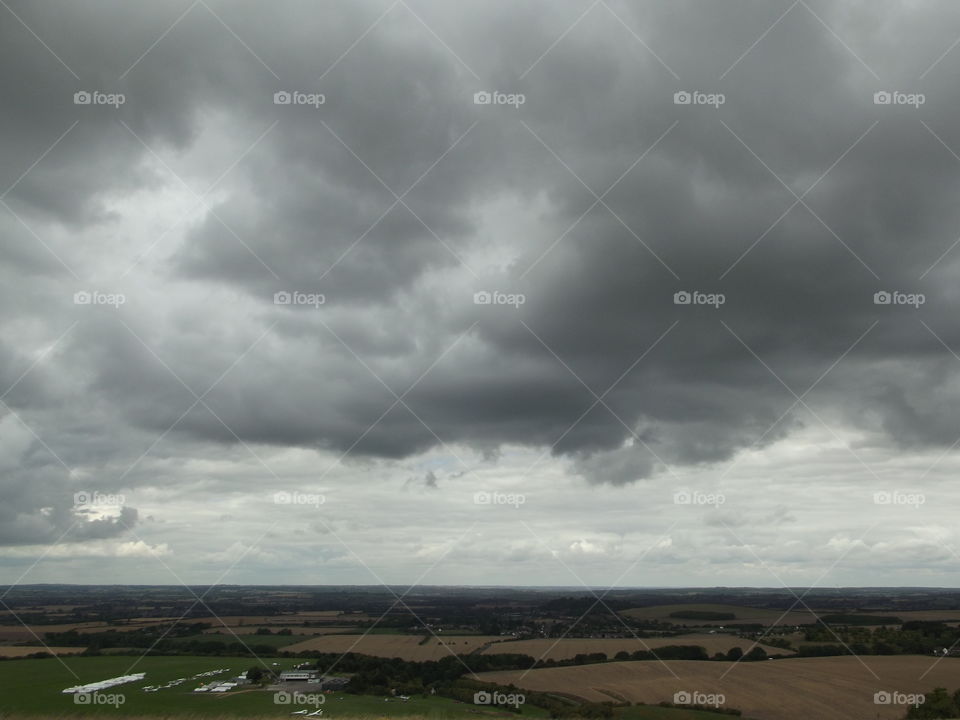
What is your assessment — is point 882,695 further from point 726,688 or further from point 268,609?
point 268,609

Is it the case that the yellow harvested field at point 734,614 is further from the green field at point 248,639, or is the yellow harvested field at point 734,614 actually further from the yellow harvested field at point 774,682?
the green field at point 248,639

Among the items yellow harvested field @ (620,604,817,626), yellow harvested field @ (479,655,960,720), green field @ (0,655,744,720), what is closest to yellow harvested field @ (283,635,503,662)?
green field @ (0,655,744,720)

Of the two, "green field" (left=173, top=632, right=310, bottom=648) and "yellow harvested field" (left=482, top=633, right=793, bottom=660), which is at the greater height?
"green field" (left=173, top=632, right=310, bottom=648)

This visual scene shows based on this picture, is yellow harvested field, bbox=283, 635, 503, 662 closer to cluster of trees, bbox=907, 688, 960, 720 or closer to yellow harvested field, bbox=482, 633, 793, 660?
yellow harvested field, bbox=482, 633, 793, 660

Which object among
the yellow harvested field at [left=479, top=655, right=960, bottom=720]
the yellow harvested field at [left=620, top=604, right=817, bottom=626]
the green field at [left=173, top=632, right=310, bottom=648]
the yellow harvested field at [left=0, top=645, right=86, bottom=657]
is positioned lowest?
the yellow harvested field at [left=620, top=604, right=817, bottom=626]

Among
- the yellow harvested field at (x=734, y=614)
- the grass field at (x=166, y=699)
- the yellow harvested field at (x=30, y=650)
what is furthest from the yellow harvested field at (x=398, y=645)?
the yellow harvested field at (x=734, y=614)

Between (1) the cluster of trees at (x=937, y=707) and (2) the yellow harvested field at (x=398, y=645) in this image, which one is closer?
(1) the cluster of trees at (x=937, y=707)
